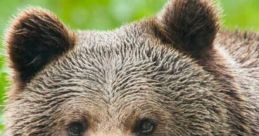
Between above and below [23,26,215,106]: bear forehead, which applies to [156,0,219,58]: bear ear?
above

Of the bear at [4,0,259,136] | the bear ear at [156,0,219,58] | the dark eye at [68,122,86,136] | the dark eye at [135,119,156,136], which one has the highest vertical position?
the bear ear at [156,0,219,58]

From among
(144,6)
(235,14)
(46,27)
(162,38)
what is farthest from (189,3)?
(235,14)

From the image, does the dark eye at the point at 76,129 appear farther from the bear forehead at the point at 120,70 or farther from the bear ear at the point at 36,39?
the bear ear at the point at 36,39

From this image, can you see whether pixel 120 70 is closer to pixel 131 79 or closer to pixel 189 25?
pixel 131 79

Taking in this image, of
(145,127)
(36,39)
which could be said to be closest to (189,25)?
(145,127)

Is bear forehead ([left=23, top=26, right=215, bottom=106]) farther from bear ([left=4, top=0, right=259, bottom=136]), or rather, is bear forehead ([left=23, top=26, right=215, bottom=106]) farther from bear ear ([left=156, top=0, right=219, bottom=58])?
bear ear ([left=156, top=0, right=219, bottom=58])

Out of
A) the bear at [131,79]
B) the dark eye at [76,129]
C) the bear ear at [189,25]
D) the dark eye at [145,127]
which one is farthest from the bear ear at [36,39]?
the dark eye at [145,127]

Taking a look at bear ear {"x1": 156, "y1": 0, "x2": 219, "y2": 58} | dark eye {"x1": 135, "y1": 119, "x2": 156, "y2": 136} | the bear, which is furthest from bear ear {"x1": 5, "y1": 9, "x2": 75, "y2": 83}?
dark eye {"x1": 135, "y1": 119, "x2": 156, "y2": 136}
